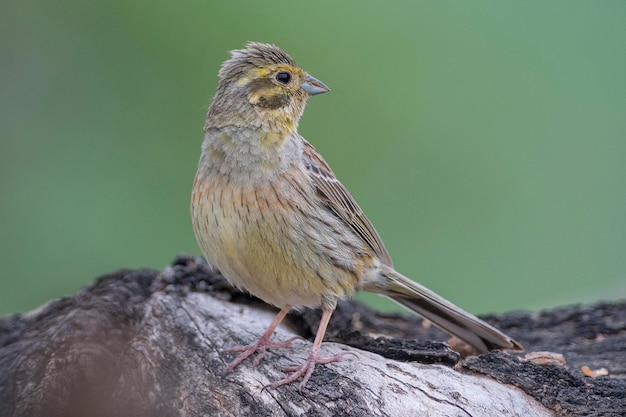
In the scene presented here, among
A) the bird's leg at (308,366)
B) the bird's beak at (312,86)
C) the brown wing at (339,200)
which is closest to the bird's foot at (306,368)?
the bird's leg at (308,366)

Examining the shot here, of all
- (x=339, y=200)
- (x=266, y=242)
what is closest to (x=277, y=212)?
(x=266, y=242)

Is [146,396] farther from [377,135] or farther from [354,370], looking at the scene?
[377,135]

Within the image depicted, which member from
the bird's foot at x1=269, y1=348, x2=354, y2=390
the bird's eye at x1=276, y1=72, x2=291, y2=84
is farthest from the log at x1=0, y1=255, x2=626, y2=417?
the bird's eye at x1=276, y1=72, x2=291, y2=84

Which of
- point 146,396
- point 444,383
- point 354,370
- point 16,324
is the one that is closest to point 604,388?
point 444,383

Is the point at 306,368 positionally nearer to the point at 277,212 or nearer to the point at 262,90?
the point at 277,212

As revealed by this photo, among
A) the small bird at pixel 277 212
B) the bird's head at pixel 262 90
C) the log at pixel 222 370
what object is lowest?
the log at pixel 222 370

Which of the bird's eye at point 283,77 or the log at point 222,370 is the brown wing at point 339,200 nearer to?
the bird's eye at point 283,77

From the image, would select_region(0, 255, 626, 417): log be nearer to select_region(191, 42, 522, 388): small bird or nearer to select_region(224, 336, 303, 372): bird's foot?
select_region(224, 336, 303, 372): bird's foot
